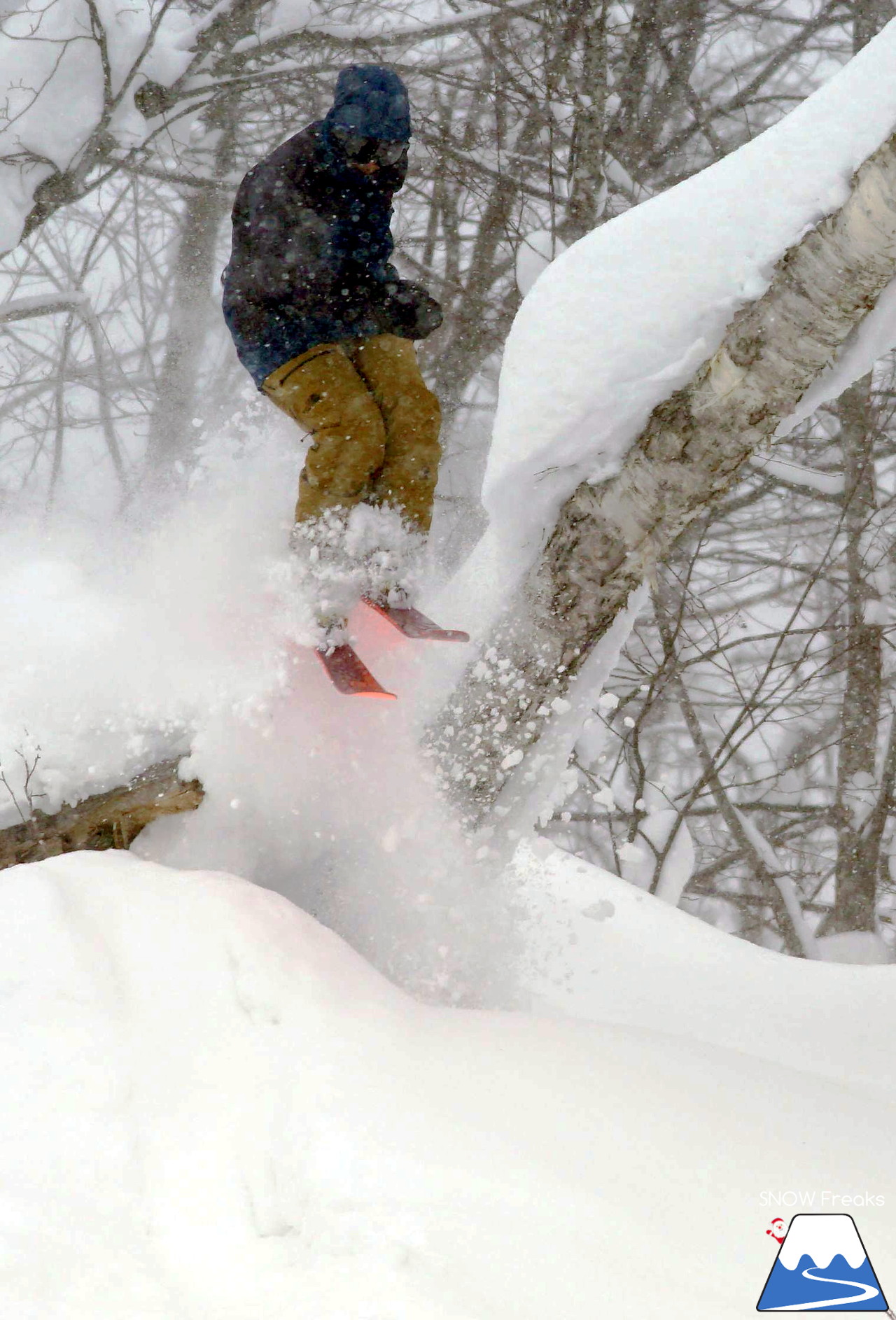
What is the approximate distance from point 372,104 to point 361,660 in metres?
1.68

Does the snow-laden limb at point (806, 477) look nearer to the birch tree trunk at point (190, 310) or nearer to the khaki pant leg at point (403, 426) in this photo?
the khaki pant leg at point (403, 426)

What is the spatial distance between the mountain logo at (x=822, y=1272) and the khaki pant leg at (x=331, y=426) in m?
2.17

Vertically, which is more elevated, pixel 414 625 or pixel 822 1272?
pixel 414 625

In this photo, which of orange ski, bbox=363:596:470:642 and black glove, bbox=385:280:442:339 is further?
black glove, bbox=385:280:442:339

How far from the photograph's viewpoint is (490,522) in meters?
2.49

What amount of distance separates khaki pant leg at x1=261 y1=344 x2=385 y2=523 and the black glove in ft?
0.73

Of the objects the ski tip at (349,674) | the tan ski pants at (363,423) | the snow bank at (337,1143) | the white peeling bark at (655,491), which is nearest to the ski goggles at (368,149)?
the tan ski pants at (363,423)

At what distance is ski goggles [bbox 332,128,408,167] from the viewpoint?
277 centimetres

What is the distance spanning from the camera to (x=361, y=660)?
288 centimetres

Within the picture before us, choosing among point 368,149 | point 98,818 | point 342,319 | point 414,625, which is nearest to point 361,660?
point 414,625

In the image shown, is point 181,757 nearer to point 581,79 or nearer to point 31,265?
point 581,79

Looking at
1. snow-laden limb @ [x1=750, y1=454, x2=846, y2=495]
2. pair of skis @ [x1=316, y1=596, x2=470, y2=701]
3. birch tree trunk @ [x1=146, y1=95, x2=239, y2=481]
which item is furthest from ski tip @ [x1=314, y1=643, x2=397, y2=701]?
birch tree trunk @ [x1=146, y1=95, x2=239, y2=481]

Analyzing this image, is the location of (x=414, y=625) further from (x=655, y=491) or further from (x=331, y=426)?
(x=655, y=491)

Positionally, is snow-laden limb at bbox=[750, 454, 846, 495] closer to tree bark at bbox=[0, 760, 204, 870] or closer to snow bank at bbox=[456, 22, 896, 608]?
snow bank at bbox=[456, 22, 896, 608]
